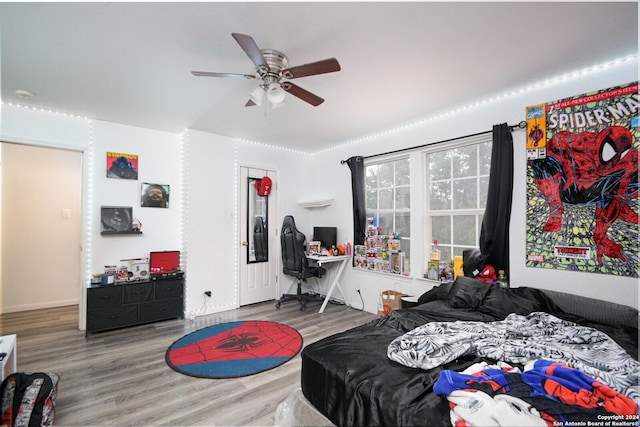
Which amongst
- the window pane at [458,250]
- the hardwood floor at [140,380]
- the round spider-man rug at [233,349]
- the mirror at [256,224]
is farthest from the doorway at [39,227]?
the window pane at [458,250]

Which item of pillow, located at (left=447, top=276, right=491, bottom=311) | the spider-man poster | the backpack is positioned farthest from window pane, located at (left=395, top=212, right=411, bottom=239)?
the backpack

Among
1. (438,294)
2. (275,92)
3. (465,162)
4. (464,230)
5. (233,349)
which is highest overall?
(275,92)

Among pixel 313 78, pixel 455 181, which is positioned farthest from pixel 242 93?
pixel 455 181

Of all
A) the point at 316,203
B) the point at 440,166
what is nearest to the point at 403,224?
the point at 440,166

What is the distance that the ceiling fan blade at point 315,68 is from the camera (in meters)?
1.80

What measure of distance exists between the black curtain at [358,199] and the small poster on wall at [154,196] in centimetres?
266

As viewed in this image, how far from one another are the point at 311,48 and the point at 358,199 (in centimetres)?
239

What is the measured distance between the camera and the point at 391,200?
3986mm

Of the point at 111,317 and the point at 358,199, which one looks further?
the point at 358,199

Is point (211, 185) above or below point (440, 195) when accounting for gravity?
above

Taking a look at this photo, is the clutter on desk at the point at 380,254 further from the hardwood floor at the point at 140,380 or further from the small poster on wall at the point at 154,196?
the small poster on wall at the point at 154,196

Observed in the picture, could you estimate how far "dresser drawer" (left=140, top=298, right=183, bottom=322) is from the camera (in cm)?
347

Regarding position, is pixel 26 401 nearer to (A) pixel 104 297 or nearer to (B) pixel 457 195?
(A) pixel 104 297

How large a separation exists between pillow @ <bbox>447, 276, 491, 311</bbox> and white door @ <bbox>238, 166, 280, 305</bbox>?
9.29 feet
